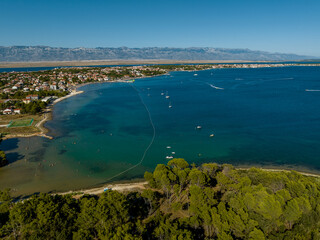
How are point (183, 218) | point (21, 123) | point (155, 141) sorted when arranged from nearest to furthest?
point (183, 218)
point (155, 141)
point (21, 123)

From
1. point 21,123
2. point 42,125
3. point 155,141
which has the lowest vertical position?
point 155,141

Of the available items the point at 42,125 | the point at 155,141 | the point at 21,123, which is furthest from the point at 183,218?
the point at 21,123

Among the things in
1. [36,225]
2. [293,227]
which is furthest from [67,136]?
[293,227]

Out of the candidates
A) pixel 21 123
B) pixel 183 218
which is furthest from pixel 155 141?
pixel 21 123

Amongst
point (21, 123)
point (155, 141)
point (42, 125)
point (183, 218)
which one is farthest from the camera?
point (21, 123)

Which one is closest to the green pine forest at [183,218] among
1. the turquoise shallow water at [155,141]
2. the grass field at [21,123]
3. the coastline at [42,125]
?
the turquoise shallow water at [155,141]

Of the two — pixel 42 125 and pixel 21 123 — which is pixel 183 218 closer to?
pixel 42 125

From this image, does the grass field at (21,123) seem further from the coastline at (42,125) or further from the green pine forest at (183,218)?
the green pine forest at (183,218)

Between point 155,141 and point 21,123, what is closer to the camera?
point 155,141

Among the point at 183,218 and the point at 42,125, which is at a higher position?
the point at 183,218
